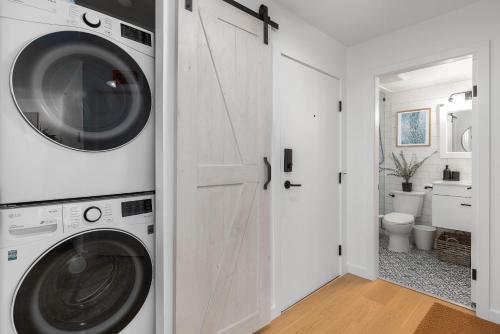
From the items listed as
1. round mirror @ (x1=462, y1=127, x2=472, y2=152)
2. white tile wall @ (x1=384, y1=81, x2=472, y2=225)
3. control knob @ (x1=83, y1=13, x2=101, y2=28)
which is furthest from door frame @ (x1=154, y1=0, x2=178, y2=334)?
round mirror @ (x1=462, y1=127, x2=472, y2=152)

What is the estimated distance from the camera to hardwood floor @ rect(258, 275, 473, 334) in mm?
1887

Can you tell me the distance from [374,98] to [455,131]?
195cm

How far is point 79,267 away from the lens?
3.78 ft

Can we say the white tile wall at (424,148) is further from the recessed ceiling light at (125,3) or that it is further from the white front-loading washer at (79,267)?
the recessed ceiling light at (125,3)

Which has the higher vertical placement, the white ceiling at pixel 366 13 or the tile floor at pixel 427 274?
the white ceiling at pixel 366 13

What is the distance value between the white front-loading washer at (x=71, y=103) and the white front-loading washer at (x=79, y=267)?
10cm

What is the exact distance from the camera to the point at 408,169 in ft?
13.0

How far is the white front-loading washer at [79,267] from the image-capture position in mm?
1000

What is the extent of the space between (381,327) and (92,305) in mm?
1996

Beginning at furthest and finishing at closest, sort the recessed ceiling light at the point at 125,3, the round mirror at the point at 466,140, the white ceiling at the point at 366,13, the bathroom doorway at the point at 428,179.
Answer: the round mirror at the point at 466,140 < the bathroom doorway at the point at 428,179 < the white ceiling at the point at 366,13 < the recessed ceiling light at the point at 125,3

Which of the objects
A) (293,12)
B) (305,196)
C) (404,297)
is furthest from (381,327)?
(293,12)

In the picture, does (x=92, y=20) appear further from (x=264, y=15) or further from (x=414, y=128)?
(x=414, y=128)

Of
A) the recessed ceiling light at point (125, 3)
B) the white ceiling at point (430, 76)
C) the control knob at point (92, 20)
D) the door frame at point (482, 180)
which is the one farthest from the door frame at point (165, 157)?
the white ceiling at point (430, 76)

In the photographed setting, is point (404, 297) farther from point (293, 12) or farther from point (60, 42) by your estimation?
point (60, 42)
